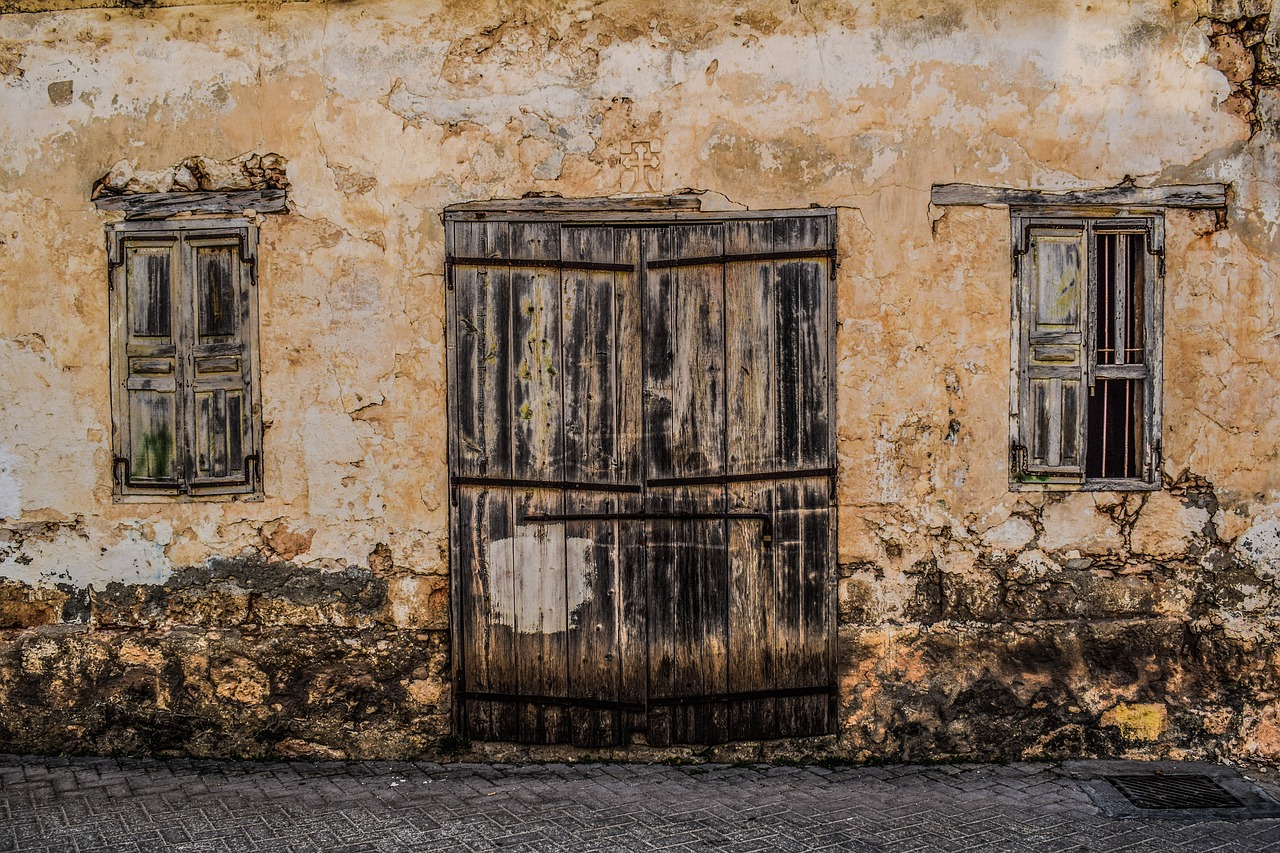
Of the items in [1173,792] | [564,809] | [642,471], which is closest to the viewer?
[564,809]

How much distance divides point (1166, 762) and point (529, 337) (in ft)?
12.4

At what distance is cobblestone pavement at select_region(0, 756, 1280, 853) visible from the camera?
400 centimetres

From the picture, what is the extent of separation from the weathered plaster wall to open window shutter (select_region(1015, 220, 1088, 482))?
15 cm

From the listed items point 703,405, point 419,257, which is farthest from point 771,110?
point 419,257

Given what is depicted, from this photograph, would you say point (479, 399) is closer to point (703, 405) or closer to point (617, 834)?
point (703, 405)

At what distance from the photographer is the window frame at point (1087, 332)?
16.0 ft

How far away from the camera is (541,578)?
4.86 metres

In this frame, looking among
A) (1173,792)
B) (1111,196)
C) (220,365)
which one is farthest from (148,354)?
(1173,792)

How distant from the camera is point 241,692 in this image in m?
4.91

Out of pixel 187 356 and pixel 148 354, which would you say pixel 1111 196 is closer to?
pixel 187 356

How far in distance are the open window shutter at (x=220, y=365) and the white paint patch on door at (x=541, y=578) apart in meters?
1.36

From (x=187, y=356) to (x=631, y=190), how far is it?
236cm

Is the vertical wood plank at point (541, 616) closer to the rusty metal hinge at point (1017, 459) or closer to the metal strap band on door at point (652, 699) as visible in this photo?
the metal strap band on door at point (652, 699)

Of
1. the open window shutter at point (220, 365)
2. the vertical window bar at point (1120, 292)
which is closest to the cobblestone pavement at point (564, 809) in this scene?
the open window shutter at point (220, 365)
